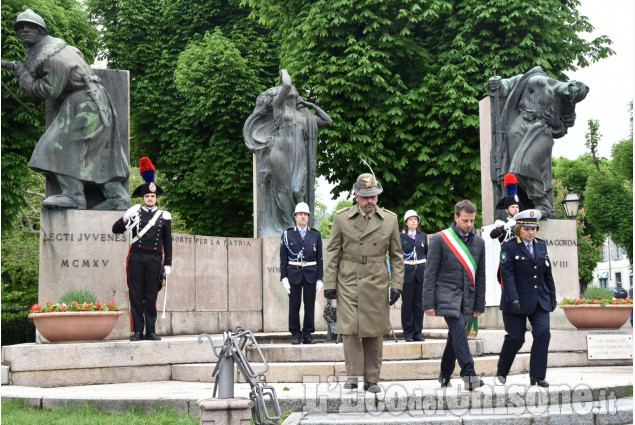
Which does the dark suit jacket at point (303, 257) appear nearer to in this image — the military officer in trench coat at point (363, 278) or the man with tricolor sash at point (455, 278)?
the military officer in trench coat at point (363, 278)

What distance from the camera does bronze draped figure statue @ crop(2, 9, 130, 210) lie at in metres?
12.1

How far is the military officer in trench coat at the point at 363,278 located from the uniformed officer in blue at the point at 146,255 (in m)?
3.62

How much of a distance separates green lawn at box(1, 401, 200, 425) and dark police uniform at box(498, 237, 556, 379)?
3.54 metres

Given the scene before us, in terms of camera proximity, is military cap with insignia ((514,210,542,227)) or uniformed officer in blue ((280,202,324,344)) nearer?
military cap with insignia ((514,210,542,227))

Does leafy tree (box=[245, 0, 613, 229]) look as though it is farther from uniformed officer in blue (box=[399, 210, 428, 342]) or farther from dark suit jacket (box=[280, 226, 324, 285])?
dark suit jacket (box=[280, 226, 324, 285])

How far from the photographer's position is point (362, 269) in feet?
26.6

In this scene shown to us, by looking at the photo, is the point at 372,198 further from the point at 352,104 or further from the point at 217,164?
the point at 217,164

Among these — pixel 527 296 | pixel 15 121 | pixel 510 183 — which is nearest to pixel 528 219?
pixel 527 296

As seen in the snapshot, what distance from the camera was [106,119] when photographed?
41.0 feet

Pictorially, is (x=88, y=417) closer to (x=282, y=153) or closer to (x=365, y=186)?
(x=365, y=186)

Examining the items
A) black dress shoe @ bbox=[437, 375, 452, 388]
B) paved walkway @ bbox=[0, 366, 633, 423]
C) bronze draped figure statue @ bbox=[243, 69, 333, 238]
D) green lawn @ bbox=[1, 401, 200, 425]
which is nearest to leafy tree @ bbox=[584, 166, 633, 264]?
bronze draped figure statue @ bbox=[243, 69, 333, 238]

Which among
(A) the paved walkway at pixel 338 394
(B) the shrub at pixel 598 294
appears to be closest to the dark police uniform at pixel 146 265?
(A) the paved walkway at pixel 338 394


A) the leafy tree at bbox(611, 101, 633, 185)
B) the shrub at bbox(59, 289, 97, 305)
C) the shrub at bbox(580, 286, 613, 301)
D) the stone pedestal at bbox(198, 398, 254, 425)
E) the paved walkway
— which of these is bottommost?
the paved walkway

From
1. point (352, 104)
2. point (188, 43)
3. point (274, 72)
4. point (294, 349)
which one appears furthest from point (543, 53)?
point (294, 349)
